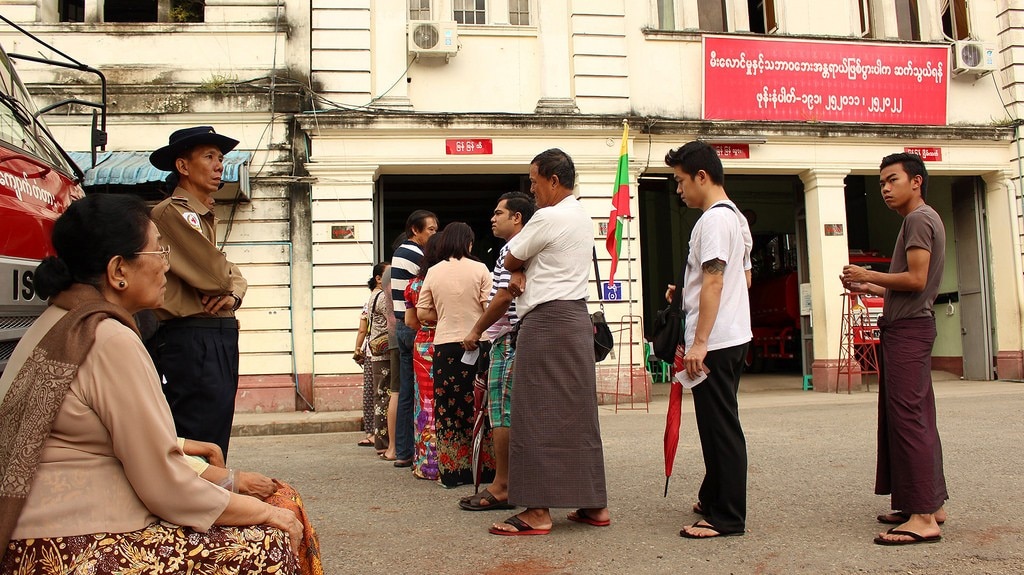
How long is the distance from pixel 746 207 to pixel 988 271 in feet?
22.2

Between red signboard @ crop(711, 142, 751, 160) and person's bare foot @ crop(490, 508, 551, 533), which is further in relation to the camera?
red signboard @ crop(711, 142, 751, 160)

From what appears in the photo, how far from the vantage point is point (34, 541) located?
1.99 meters

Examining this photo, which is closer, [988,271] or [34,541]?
[34,541]

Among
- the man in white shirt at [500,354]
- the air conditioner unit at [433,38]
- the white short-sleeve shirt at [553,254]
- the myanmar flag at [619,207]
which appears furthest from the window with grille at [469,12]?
the white short-sleeve shirt at [553,254]

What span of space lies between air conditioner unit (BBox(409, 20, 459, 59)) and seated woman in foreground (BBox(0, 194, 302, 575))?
419 inches

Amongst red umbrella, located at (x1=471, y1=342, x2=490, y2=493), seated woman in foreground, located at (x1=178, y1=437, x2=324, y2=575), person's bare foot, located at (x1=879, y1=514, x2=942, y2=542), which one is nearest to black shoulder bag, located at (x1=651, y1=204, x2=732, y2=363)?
red umbrella, located at (x1=471, y1=342, x2=490, y2=493)

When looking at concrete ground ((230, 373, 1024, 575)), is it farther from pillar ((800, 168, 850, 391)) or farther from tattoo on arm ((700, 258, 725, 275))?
pillar ((800, 168, 850, 391))

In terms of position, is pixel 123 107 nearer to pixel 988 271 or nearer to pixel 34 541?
pixel 34 541

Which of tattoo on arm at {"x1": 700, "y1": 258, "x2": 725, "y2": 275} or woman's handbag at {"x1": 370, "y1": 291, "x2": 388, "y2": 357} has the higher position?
tattoo on arm at {"x1": 700, "y1": 258, "x2": 725, "y2": 275}

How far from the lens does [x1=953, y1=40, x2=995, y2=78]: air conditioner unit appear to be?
46.4 feet

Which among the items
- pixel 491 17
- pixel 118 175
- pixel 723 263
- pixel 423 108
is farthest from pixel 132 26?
pixel 723 263

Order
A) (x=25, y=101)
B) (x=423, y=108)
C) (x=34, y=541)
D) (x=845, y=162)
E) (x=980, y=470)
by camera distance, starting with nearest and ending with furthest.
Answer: (x=34, y=541) < (x=25, y=101) < (x=980, y=470) < (x=423, y=108) < (x=845, y=162)

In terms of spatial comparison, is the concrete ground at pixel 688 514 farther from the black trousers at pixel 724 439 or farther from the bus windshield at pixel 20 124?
the bus windshield at pixel 20 124

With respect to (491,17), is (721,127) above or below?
below
